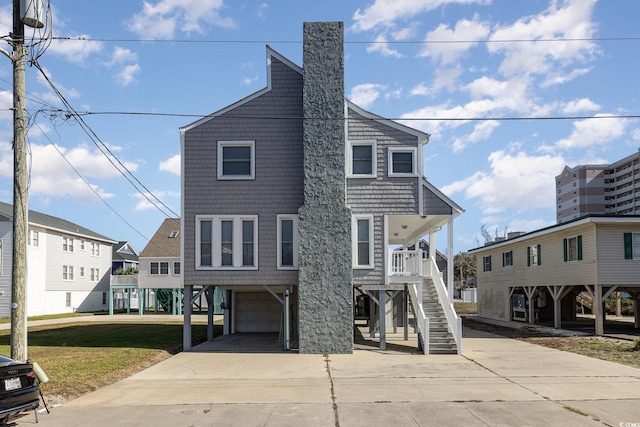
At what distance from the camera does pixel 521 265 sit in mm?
32375

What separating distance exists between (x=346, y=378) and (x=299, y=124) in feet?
30.0

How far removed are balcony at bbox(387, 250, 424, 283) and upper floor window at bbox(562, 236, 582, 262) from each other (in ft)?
28.6

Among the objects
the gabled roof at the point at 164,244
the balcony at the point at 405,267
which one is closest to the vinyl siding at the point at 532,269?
the balcony at the point at 405,267

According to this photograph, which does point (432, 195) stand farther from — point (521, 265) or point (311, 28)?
point (521, 265)

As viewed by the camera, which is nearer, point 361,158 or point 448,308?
point 448,308

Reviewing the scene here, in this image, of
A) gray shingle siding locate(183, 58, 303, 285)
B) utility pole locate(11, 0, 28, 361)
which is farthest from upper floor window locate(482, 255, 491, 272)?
utility pole locate(11, 0, 28, 361)

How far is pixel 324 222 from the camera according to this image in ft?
62.2

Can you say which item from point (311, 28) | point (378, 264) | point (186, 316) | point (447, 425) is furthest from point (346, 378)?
point (311, 28)

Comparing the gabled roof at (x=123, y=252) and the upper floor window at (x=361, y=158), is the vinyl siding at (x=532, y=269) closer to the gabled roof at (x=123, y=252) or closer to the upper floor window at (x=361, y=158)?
the upper floor window at (x=361, y=158)

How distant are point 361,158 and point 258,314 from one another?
36.8 ft

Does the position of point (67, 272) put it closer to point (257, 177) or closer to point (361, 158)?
point (257, 177)

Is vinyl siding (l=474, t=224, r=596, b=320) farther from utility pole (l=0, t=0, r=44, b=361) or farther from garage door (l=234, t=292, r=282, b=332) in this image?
utility pole (l=0, t=0, r=44, b=361)

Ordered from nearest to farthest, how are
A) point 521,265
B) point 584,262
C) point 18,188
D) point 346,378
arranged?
point 18,188 → point 346,378 → point 584,262 → point 521,265

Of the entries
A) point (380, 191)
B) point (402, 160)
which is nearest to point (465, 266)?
point (402, 160)
